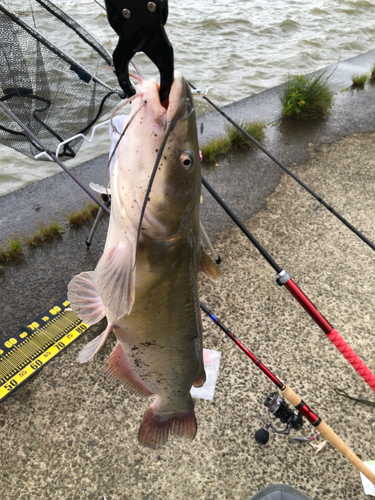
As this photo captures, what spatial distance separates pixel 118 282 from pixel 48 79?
279 centimetres

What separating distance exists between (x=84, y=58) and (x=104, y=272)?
10.0ft

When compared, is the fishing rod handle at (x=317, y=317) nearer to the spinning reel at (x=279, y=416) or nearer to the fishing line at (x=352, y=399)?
the spinning reel at (x=279, y=416)

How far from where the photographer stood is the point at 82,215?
405 centimetres

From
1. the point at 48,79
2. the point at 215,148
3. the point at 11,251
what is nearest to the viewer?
the point at 48,79

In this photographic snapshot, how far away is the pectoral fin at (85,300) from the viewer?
1.52 meters

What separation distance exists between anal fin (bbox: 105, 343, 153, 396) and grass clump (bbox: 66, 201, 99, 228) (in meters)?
2.62

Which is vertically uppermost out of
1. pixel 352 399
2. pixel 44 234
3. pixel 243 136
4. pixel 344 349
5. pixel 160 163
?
pixel 160 163

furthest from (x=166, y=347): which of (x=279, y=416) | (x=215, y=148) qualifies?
(x=215, y=148)

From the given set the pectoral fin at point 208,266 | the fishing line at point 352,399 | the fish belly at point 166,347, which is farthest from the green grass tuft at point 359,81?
the fish belly at point 166,347

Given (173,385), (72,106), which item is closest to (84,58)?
(72,106)

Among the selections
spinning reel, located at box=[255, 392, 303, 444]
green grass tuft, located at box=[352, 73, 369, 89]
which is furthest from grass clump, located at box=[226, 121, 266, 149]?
spinning reel, located at box=[255, 392, 303, 444]

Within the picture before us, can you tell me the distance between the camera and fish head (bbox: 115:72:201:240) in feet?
3.52

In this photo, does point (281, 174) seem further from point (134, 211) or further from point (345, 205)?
point (134, 211)

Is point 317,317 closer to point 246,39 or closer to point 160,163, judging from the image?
point 160,163
